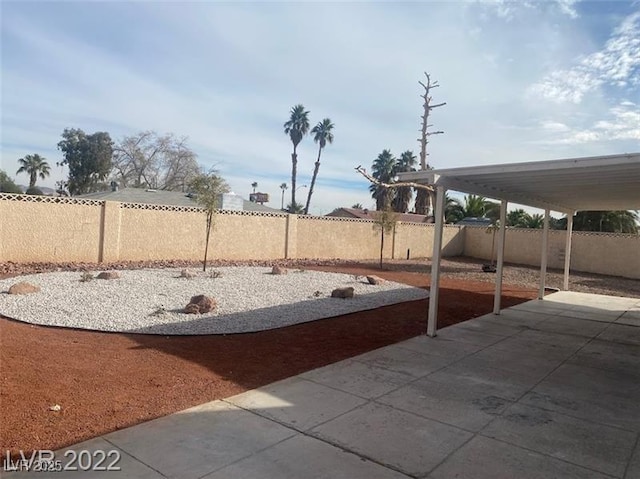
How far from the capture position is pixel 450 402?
14.5 feet

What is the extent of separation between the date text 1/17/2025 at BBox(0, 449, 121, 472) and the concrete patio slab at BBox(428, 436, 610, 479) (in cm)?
218

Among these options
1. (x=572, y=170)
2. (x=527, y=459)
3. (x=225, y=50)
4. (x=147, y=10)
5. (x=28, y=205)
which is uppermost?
(x=225, y=50)

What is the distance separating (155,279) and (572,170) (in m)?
9.12

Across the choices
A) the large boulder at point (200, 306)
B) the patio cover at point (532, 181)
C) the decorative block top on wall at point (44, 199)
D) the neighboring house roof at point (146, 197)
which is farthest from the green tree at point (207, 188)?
the patio cover at point (532, 181)

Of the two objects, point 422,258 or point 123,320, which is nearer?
point 123,320

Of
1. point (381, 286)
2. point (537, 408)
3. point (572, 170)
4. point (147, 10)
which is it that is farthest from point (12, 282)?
point (572, 170)

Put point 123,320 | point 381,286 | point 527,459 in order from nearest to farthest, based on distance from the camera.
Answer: point 527,459, point 123,320, point 381,286

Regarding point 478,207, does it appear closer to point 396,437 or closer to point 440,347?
point 440,347

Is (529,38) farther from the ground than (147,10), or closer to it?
farther from the ground

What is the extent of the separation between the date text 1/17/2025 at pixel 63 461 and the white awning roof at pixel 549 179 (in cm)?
557

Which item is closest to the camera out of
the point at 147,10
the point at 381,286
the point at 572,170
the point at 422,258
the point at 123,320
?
the point at 572,170

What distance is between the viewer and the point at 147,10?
837 centimetres

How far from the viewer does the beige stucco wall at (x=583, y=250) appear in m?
20.3

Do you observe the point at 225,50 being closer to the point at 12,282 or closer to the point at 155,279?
the point at 155,279
